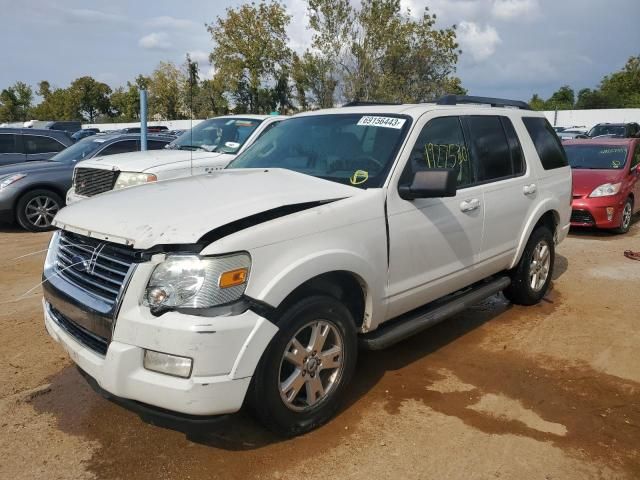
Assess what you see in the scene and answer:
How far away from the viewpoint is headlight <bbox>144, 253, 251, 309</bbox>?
8.75ft

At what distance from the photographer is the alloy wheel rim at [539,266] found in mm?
5520

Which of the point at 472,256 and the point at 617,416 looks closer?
the point at 617,416

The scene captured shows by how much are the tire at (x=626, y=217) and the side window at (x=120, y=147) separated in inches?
346

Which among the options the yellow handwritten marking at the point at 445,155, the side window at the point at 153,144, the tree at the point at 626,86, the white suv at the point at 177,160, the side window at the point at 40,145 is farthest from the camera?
the tree at the point at 626,86

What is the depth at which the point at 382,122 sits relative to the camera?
13.1 ft

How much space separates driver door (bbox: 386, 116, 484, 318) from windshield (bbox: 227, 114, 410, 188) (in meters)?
0.15

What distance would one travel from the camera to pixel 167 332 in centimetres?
262

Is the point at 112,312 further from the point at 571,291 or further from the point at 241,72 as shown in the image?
the point at 241,72

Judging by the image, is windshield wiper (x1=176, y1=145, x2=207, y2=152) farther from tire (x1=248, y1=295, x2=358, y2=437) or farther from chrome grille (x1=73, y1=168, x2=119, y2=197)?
tire (x1=248, y1=295, x2=358, y2=437)

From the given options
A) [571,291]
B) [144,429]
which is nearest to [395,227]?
[144,429]

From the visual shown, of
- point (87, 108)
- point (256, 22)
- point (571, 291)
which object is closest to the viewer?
point (571, 291)

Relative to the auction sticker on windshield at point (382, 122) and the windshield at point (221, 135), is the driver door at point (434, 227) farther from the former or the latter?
the windshield at point (221, 135)

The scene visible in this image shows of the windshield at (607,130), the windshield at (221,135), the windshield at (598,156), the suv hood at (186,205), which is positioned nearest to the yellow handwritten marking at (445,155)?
the suv hood at (186,205)

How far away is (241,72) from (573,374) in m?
31.4
